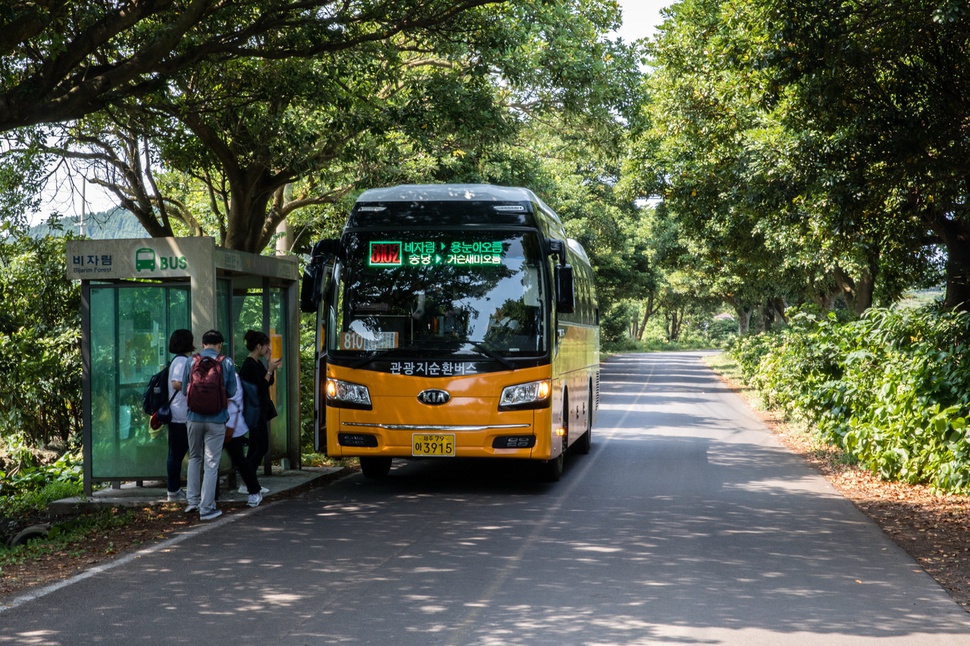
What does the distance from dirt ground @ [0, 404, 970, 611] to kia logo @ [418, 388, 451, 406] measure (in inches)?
92.9

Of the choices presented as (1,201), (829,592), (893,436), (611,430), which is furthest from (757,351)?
(829,592)

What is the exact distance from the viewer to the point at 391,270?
38.1 ft

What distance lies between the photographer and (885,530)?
31.0 ft

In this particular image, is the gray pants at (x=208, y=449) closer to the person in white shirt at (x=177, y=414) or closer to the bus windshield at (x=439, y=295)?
the person in white shirt at (x=177, y=414)

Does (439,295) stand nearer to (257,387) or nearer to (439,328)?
(439,328)

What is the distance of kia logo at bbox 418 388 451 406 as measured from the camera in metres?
11.3

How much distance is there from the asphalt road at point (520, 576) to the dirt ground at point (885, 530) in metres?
0.24

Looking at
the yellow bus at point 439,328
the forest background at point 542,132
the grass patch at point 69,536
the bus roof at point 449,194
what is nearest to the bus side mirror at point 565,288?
the yellow bus at point 439,328

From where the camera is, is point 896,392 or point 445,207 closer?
point 445,207

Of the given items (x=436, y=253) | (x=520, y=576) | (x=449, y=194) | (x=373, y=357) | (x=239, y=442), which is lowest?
(x=520, y=576)

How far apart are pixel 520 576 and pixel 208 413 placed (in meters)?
3.87

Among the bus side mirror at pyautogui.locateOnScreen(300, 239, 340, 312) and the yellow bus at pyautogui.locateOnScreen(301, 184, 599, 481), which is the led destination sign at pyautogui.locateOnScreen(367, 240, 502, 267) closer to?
the yellow bus at pyautogui.locateOnScreen(301, 184, 599, 481)

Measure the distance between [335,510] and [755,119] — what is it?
1234cm

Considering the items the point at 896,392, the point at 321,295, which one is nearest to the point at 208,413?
the point at 321,295
